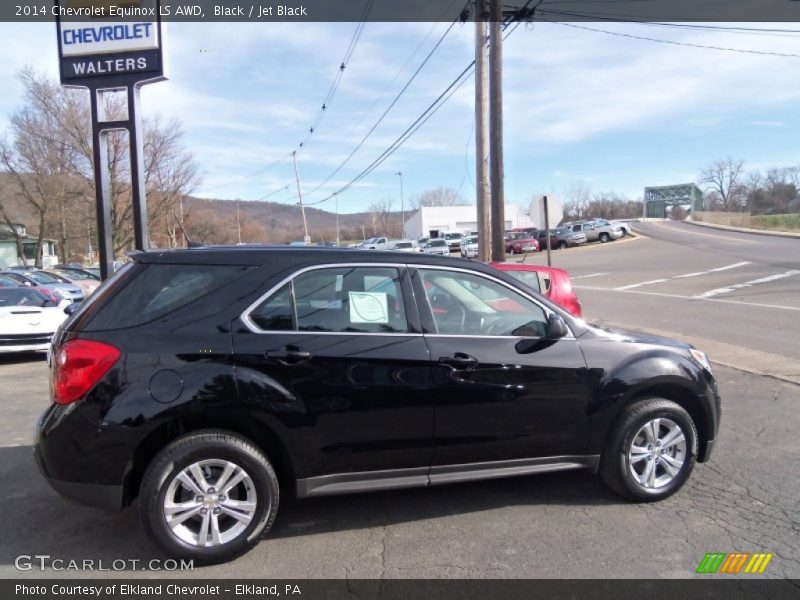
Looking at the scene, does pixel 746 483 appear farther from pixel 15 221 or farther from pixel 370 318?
pixel 15 221

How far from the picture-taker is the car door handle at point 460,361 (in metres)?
3.58

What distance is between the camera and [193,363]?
3.23m

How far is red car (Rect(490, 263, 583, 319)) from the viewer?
7.56 meters

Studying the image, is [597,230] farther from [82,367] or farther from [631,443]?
[82,367]

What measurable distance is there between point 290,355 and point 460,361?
1.05 meters

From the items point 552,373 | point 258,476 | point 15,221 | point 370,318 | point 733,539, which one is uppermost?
point 15,221

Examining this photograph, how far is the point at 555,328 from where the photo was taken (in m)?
3.76

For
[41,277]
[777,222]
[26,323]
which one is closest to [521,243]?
[41,277]

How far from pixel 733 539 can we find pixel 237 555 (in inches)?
116

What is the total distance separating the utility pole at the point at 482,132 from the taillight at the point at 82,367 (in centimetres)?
1130

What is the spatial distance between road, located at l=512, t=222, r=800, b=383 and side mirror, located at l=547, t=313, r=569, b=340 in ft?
16.7

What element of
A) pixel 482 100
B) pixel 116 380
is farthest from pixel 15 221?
pixel 116 380

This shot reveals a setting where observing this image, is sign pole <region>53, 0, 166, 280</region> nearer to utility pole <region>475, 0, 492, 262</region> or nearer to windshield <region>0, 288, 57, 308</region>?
windshield <region>0, 288, 57, 308</region>
